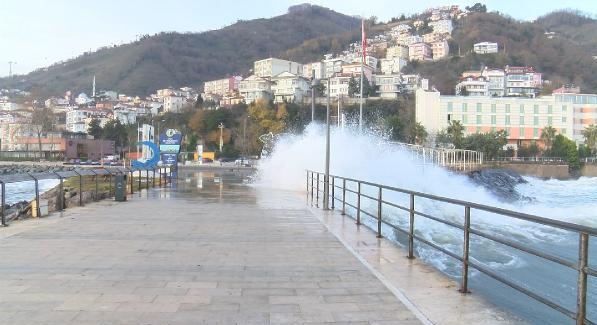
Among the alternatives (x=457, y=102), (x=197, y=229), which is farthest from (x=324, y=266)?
(x=457, y=102)

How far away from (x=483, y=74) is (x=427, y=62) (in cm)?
3649

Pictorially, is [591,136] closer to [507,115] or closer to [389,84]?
[507,115]

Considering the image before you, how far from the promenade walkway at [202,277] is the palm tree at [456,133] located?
312ft

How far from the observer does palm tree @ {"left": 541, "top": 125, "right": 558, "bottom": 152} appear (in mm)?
108938

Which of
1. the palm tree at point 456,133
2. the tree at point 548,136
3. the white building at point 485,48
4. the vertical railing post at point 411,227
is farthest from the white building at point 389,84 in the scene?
the vertical railing post at point 411,227

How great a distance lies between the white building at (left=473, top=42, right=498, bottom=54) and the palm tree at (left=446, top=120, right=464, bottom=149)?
8813cm

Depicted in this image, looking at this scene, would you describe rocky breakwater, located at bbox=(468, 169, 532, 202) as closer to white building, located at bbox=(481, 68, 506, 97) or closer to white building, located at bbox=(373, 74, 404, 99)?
white building, located at bbox=(373, 74, 404, 99)

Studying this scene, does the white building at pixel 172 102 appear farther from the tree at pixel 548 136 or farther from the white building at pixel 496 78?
the tree at pixel 548 136

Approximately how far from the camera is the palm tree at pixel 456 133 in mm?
103688

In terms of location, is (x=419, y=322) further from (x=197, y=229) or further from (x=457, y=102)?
(x=457, y=102)

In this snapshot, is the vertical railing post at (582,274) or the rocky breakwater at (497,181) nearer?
the vertical railing post at (582,274)

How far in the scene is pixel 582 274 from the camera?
14.3 ft

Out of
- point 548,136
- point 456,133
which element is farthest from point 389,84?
point 548,136

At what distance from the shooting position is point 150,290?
255 inches
